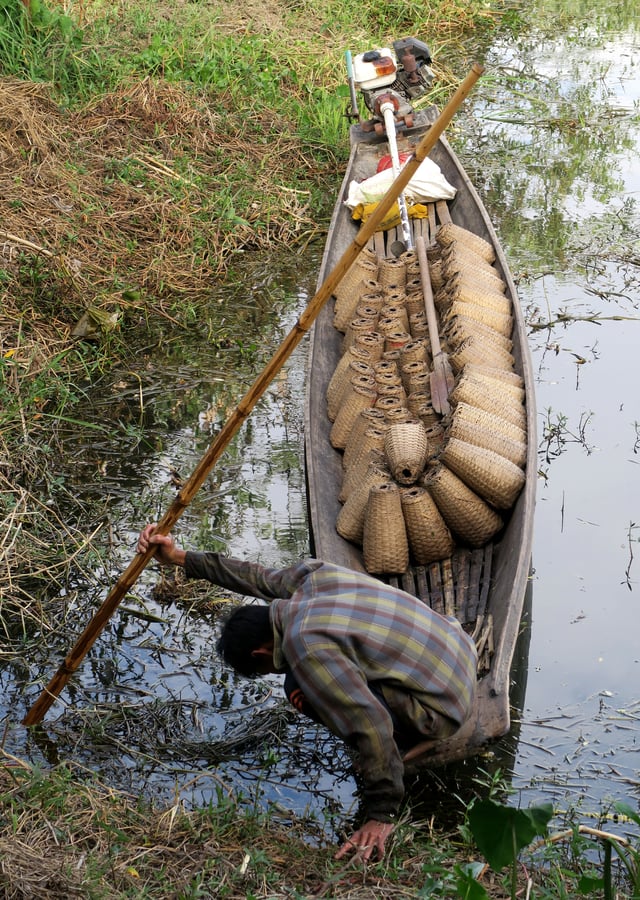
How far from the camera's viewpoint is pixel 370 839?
9.51 feet

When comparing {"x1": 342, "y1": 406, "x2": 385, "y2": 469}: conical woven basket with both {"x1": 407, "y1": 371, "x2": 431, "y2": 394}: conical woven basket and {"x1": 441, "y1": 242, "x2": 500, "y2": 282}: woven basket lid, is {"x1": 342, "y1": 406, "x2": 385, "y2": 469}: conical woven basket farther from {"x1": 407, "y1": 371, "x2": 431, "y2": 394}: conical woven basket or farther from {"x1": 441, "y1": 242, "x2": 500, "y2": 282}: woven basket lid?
{"x1": 441, "y1": 242, "x2": 500, "y2": 282}: woven basket lid

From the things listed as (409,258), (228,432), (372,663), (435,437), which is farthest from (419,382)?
(372,663)

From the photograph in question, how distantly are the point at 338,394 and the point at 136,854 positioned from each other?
2626mm

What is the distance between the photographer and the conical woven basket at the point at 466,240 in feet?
19.0

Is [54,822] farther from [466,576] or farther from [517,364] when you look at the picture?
[517,364]

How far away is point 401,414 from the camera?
14.9ft

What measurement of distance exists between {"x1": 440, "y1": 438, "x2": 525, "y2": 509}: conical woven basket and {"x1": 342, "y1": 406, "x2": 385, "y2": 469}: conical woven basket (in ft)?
1.73

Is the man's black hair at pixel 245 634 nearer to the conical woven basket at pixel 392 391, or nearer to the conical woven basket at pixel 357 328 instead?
the conical woven basket at pixel 392 391

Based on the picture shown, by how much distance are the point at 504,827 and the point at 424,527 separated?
1.83 metres

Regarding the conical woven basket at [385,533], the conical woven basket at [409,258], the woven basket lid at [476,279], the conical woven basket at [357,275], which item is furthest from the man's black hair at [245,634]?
the conical woven basket at [409,258]

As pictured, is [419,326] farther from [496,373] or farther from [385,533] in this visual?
[385,533]

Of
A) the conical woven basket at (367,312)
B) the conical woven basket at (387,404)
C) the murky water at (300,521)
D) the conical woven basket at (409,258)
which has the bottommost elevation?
the murky water at (300,521)

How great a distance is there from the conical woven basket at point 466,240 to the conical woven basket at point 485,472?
2087mm

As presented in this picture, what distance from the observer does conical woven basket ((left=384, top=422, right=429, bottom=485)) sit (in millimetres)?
4102
